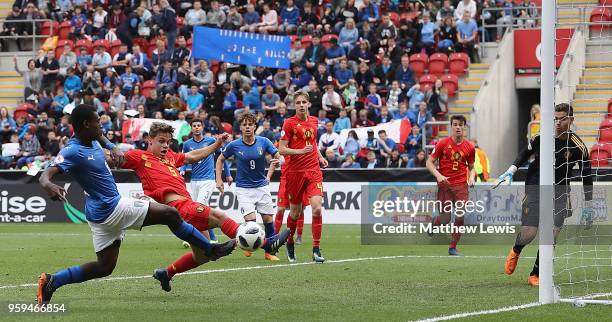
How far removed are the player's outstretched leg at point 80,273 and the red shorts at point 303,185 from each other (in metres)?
5.90

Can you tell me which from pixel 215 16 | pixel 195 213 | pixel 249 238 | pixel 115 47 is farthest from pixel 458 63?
pixel 249 238

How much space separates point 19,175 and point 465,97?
12.3 m

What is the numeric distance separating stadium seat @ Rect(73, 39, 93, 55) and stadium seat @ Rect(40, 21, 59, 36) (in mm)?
2249

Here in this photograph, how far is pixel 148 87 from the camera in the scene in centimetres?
3372

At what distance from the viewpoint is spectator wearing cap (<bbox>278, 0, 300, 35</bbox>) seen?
3409 cm

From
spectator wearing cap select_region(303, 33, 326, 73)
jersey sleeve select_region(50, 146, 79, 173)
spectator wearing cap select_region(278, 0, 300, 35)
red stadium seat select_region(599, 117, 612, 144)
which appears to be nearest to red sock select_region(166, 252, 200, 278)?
jersey sleeve select_region(50, 146, 79, 173)

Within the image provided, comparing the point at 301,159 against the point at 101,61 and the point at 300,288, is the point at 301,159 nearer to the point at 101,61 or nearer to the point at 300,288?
the point at 300,288

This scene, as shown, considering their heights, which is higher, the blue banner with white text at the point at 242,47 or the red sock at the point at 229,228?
the blue banner with white text at the point at 242,47

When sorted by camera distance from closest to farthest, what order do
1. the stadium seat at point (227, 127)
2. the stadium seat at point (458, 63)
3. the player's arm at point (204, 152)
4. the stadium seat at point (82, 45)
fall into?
1. the player's arm at point (204, 152)
2. the stadium seat at point (227, 127)
3. the stadium seat at point (458, 63)
4. the stadium seat at point (82, 45)

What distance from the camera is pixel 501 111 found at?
31359mm

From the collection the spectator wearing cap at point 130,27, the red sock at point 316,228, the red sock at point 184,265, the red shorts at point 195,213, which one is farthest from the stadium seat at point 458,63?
the red sock at point 184,265

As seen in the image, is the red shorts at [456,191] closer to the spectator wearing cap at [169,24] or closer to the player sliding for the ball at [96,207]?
the player sliding for the ball at [96,207]

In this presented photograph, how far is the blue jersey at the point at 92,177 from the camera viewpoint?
10.9 meters

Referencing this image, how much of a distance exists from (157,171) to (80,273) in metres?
2.42
